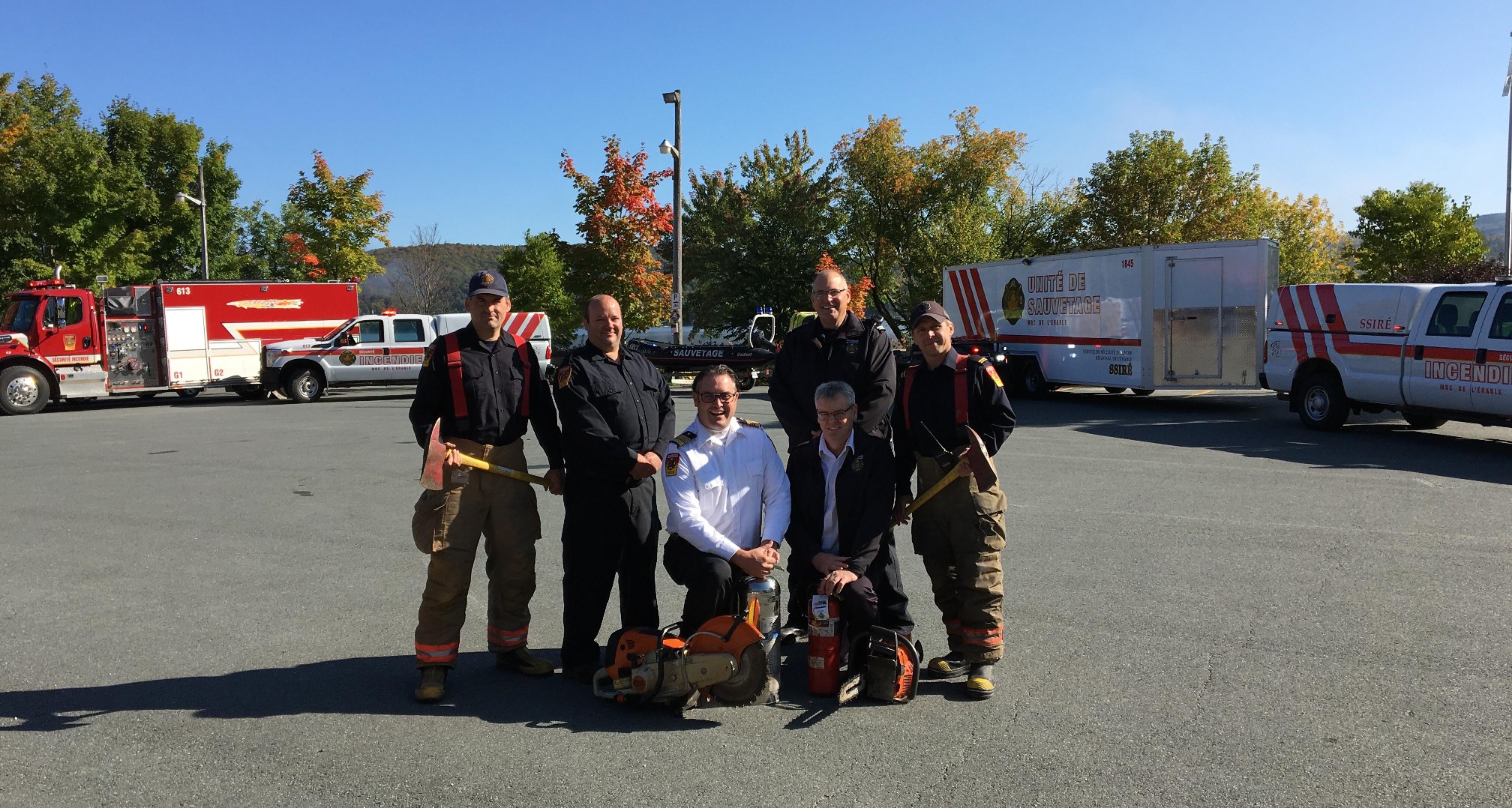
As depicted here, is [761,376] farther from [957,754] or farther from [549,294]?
[549,294]

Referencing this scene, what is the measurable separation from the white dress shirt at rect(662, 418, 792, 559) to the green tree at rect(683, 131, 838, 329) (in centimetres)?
3197

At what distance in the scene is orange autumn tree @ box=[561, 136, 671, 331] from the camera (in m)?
29.0

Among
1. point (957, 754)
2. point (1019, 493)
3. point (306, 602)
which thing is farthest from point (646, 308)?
point (957, 754)

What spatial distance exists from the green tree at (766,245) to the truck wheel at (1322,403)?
23183mm

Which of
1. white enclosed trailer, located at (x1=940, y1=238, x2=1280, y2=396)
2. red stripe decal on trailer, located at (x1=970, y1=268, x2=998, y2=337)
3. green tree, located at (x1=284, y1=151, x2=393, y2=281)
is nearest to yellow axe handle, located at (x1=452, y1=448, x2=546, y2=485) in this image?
white enclosed trailer, located at (x1=940, y1=238, x2=1280, y2=396)

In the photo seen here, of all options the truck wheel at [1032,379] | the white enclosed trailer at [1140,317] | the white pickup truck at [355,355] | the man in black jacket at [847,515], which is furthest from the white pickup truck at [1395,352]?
the white pickup truck at [355,355]

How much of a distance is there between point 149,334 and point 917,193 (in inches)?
1003

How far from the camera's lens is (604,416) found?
15.0 feet

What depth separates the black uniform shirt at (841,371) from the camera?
4.97 m

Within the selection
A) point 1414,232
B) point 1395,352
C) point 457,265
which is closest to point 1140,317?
point 1395,352

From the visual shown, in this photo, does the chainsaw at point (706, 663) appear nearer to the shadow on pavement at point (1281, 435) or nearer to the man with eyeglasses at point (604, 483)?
the man with eyeglasses at point (604, 483)

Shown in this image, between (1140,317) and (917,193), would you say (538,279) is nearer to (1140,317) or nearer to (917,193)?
(917,193)

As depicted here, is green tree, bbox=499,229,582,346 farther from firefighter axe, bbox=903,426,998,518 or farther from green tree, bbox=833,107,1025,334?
firefighter axe, bbox=903,426,998,518

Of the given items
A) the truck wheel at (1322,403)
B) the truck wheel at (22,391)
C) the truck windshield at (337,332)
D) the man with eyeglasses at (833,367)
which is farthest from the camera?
the truck windshield at (337,332)
